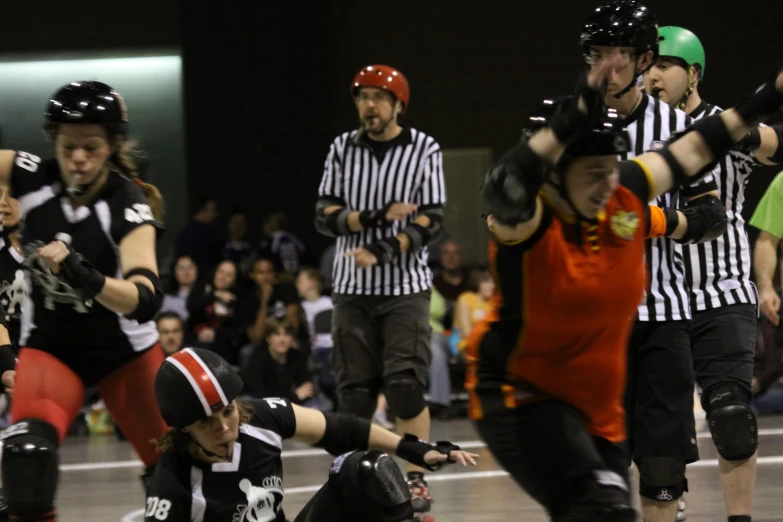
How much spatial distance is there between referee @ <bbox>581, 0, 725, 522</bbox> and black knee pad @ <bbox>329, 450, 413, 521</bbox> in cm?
77

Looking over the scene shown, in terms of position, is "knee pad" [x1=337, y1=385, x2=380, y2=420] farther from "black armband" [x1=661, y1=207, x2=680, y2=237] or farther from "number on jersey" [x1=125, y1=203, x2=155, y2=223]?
"number on jersey" [x1=125, y1=203, x2=155, y2=223]

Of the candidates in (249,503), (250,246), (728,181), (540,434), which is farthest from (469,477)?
(250,246)

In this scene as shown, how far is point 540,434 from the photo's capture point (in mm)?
2641

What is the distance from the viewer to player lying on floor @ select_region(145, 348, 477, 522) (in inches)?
118

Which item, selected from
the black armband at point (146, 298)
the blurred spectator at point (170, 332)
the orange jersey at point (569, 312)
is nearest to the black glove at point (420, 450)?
the orange jersey at point (569, 312)

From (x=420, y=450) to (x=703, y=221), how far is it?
1.09 meters

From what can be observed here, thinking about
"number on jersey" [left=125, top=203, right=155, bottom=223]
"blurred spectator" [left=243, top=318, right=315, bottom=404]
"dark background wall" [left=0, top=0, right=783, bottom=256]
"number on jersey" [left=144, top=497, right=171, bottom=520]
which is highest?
"dark background wall" [left=0, top=0, right=783, bottom=256]

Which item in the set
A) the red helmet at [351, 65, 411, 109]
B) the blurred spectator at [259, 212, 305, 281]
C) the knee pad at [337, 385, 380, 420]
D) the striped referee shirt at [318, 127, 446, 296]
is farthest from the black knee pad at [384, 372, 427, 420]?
the blurred spectator at [259, 212, 305, 281]

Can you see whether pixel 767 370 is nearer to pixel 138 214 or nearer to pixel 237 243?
pixel 237 243

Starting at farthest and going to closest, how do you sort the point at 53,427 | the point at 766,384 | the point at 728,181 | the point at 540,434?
the point at 766,384 → the point at 728,181 → the point at 53,427 → the point at 540,434

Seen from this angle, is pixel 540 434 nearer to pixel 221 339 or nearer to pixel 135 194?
pixel 135 194

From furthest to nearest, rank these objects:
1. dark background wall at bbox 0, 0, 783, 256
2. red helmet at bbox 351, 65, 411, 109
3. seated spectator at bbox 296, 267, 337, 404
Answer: dark background wall at bbox 0, 0, 783, 256, seated spectator at bbox 296, 267, 337, 404, red helmet at bbox 351, 65, 411, 109

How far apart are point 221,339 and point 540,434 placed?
575 centimetres

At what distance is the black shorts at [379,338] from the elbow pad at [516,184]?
104 inches
